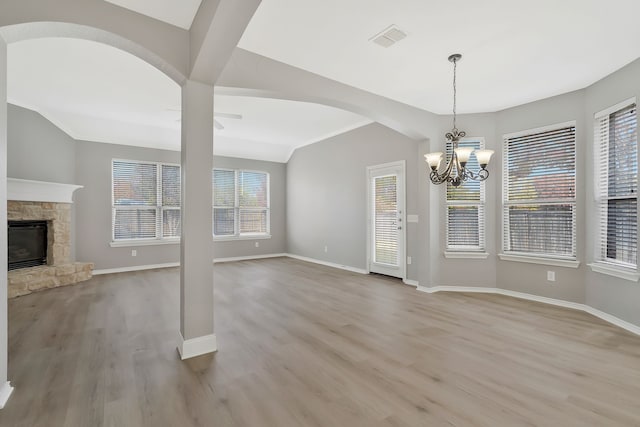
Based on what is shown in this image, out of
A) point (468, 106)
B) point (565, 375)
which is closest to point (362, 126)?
point (468, 106)

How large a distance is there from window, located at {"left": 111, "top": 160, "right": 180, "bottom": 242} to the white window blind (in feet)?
14.6

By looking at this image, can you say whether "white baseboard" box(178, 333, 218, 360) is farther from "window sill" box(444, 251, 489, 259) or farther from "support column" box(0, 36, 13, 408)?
"window sill" box(444, 251, 489, 259)

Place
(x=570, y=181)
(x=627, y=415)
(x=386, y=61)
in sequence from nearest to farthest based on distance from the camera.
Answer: (x=627, y=415) → (x=386, y=61) → (x=570, y=181)

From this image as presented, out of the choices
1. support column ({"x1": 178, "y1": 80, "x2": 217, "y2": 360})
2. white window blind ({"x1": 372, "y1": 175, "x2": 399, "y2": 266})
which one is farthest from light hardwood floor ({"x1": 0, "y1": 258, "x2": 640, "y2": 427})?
white window blind ({"x1": 372, "y1": 175, "x2": 399, "y2": 266})

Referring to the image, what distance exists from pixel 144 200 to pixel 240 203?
212cm

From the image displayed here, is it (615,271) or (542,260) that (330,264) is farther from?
(615,271)

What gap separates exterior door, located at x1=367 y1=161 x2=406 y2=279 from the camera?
520 centimetres

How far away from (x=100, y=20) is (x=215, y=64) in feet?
2.66

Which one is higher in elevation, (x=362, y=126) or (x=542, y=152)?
(x=362, y=126)

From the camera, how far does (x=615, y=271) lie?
10.7 feet

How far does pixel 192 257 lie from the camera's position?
8.32 feet

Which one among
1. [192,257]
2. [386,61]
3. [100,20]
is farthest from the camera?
[386,61]

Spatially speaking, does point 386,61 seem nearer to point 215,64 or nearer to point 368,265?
point 215,64

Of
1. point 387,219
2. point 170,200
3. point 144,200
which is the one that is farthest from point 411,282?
point 144,200
